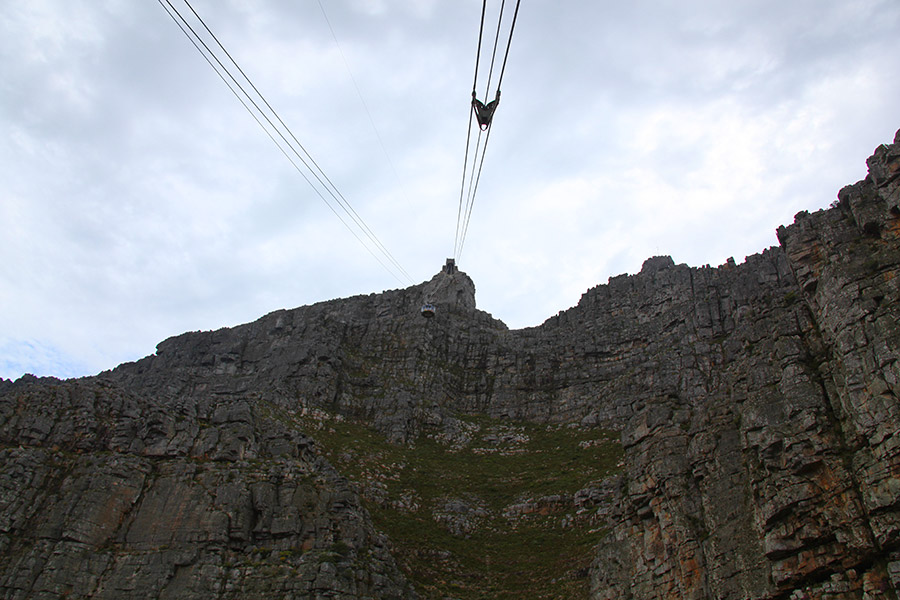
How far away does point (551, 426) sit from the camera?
6956 cm

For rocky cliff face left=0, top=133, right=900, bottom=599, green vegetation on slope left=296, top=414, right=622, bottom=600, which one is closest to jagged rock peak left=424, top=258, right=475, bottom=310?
rocky cliff face left=0, top=133, right=900, bottom=599

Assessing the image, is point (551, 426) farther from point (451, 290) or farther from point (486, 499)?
point (451, 290)

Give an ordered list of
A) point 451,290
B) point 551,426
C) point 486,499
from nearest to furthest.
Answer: point 486,499 < point 551,426 < point 451,290

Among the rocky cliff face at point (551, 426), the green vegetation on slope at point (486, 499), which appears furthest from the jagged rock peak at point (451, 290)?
the green vegetation on slope at point (486, 499)

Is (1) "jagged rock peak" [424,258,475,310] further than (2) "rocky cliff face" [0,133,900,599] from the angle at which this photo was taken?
Yes

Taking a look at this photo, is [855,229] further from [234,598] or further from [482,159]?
[234,598]

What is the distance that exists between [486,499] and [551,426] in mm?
16285

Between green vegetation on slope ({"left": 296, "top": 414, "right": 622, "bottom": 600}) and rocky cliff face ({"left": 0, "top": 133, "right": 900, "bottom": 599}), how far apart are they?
116 centimetres

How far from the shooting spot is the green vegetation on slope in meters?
Answer: 43.5

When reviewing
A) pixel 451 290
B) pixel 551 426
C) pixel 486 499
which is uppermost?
pixel 451 290

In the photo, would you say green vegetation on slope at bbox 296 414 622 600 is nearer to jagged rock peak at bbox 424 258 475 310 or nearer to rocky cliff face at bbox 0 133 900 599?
rocky cliff face at bbox 0 133 900 599

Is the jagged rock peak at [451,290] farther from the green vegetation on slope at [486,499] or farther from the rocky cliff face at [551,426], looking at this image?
the green vegetation on slope at [486,499]

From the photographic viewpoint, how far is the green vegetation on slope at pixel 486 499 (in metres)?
43.5

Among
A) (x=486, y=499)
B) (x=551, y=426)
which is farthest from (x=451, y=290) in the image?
(x=486, y=499)
